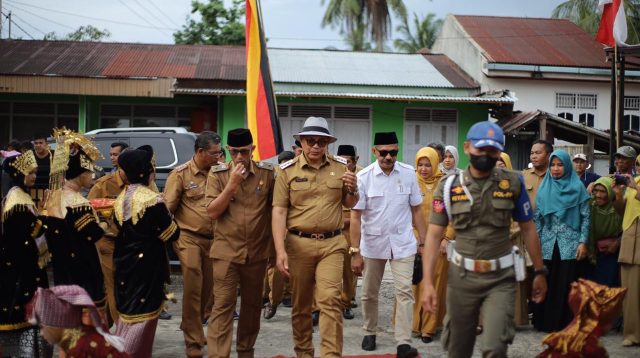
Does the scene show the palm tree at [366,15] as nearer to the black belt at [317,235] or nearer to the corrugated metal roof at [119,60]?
the corrugated metal roof at [119,60]

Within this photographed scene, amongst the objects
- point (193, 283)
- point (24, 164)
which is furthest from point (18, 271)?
point (193, 283)

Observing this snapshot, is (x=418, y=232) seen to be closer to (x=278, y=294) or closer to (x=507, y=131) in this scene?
(x=278, y=294)

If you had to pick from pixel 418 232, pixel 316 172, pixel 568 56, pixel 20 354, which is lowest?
pixel 20 354

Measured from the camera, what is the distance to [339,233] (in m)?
5.88

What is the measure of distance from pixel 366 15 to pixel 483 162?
108 feet

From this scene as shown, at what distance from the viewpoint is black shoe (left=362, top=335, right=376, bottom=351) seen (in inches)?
263

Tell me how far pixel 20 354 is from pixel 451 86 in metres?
17.3

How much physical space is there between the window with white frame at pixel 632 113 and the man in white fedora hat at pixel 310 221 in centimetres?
2068

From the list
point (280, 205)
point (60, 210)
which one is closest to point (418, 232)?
point (280, 205)

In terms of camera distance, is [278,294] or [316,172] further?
[278,294]

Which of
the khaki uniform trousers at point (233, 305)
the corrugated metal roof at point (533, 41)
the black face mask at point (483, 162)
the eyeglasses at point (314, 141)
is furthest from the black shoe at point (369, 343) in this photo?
the corrugated metal roof at point (533, 41)

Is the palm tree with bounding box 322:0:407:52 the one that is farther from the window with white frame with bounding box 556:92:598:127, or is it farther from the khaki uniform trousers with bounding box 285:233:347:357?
the khaki uniform trousers with bounding box 285:233:347:357

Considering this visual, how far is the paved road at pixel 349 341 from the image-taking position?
6.63 m

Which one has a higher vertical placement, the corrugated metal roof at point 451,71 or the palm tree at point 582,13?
the palm tree at point 582,13
